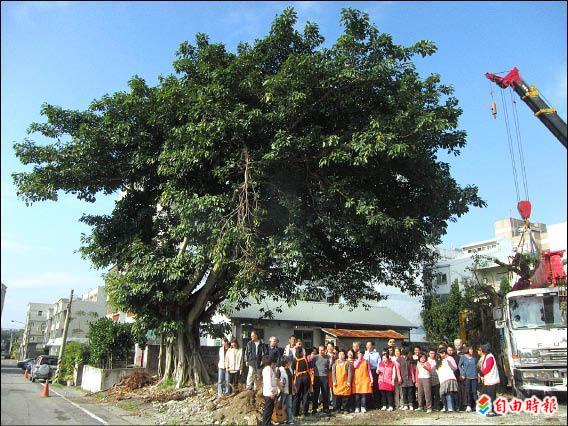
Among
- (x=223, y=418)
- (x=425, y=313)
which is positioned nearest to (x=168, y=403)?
(x=223, y=418)

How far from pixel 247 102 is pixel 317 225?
Result: 4.35 m

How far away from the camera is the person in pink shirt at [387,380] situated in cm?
1333

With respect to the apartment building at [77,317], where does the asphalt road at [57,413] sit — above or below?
below

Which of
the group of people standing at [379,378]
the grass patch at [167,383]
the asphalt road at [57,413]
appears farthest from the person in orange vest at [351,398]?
the grass patch at [167,383]

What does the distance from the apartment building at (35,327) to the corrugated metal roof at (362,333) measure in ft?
249

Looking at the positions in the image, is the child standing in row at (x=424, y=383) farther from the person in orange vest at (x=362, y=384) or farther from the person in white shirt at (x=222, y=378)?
the person in white shirt at (x=222, y=378)

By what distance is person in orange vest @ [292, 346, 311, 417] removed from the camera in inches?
518

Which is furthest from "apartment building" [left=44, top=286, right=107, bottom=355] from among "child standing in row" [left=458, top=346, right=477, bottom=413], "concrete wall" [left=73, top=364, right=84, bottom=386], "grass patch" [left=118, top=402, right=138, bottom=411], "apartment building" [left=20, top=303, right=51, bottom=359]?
"child standing in row" [left=458, top=346, right=477, bottom=413]

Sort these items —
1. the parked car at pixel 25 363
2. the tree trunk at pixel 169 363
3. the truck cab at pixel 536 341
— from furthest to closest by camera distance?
the parked car at pixel 25 363 → the tree trunk at pixel 169 363 → the truck cab at pixel 536 341

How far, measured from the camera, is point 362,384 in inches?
523

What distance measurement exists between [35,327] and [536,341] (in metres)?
102

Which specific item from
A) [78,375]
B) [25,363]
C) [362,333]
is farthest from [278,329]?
[25,363]

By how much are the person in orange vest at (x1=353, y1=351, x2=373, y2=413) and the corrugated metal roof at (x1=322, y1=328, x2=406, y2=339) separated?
15.2 meters

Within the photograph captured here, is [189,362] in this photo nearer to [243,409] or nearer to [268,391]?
[243,409]
